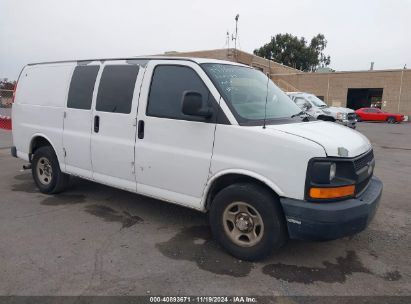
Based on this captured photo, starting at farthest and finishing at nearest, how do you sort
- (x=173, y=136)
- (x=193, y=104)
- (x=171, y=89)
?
(x=171, y=89)
(x=173, y=136)
(x=193, y=104)

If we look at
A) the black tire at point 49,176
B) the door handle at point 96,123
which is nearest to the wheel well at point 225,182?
the door handle at point 96,123

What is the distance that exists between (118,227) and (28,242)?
1.03 m

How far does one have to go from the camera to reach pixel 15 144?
256 inches

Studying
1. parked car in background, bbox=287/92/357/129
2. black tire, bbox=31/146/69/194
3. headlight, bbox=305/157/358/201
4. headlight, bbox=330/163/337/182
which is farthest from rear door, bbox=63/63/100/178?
parked car in background, bbox=287/92/357/129

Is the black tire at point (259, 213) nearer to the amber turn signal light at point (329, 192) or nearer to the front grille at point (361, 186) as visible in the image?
the amber turn signal light at point (329, 192)

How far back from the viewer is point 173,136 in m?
4.18

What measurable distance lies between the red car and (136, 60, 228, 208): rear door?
105 feet

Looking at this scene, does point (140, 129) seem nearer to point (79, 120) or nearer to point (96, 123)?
point (96, 123)

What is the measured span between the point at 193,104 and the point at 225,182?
0.92 m

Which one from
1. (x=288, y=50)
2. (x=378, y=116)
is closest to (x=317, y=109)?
(x=378, y=116)

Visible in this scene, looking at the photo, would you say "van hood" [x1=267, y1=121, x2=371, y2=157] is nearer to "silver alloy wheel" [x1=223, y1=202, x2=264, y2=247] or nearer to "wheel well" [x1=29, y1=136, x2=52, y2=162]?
"silver alloy wheel" [x1=223, y1=202, x2=264, y2=247]

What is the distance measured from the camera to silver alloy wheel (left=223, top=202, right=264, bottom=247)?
12.3ft

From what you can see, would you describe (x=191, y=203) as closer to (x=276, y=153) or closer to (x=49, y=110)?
(x=276, y=153)

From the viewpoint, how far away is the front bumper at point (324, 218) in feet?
10.9
